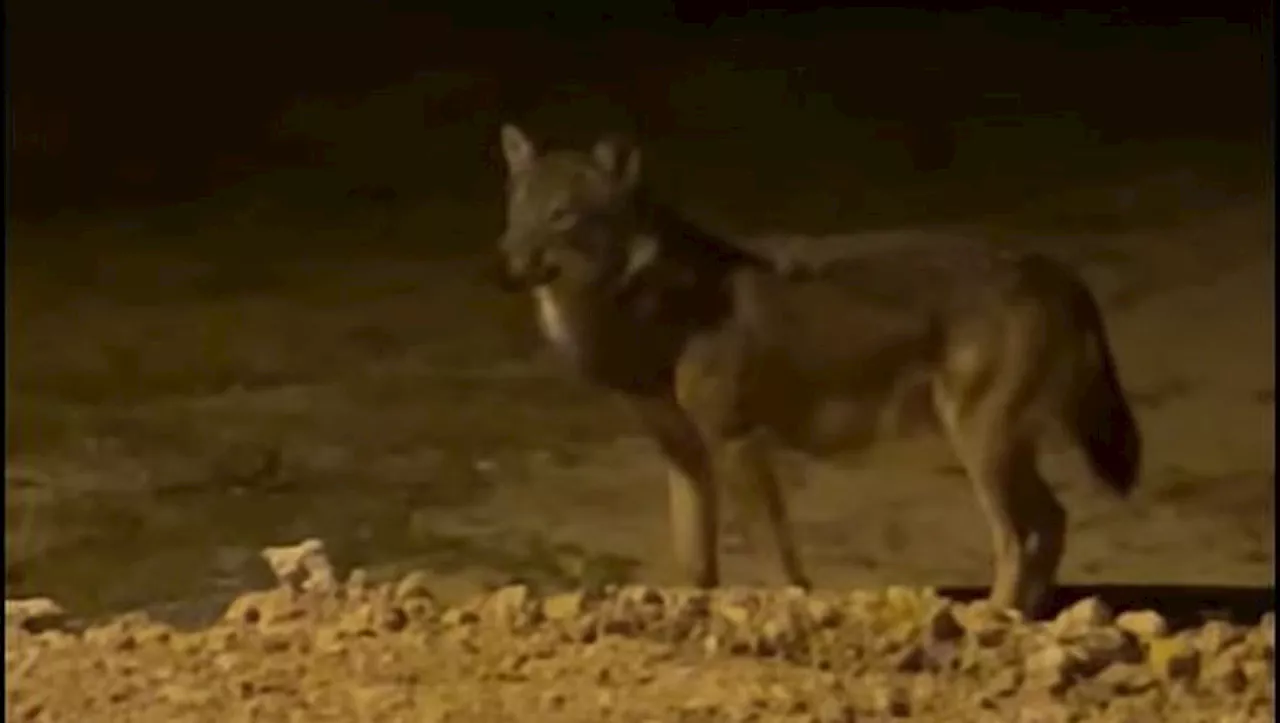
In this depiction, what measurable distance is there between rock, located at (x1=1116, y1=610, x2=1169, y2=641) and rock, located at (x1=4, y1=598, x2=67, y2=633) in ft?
3.34

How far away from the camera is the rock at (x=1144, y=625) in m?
3.04

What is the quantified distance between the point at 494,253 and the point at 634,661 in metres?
2.75

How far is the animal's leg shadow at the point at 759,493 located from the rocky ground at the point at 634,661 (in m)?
0.08

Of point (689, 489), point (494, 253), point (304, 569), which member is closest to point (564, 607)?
point (689, 489)

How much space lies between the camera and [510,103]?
258 inches

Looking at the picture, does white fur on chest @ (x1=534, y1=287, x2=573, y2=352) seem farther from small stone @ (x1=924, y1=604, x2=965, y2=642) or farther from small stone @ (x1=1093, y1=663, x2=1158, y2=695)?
small stone @ (x1=1093, y1=663, x2=1158, y2=695)

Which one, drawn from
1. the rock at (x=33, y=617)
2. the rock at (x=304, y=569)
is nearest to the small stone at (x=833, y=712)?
the rock at (x=304, y=569)

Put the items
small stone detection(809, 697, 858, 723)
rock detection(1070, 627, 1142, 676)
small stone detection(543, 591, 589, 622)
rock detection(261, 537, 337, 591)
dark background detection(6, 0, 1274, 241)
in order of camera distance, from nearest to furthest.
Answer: small stone detection(809, 697, 858, 723) → rock detection(1070, 627, 1142, 676) → small stone detection(543, 591, 589, 622) → rock detection(261, 537, 337, 591) → dark background detection(6, 0, 1274, 241)

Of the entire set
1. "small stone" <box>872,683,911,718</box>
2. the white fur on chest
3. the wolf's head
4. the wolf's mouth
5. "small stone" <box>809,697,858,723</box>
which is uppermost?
the wolf's head

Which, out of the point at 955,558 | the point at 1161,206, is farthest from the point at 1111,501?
the point at 1161,206

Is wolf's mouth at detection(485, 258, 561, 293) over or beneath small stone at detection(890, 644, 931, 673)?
over

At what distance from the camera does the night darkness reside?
3957 mm

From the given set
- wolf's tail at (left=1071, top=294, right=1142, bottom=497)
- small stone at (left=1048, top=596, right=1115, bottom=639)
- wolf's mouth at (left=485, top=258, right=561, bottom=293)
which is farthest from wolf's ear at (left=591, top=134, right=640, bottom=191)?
small stone at (left=1048, top=596, right=1115, bottom=639)

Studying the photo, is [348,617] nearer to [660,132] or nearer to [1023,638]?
[1023,638]
